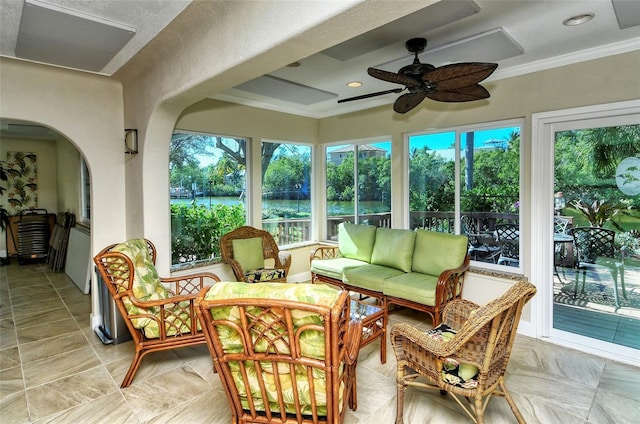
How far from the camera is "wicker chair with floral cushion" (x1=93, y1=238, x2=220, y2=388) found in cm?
263

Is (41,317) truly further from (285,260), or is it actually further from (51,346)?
(285,260)

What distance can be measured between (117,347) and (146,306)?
1128 mm

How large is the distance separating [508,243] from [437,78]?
88.6 inches

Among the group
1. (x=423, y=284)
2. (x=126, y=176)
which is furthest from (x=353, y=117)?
(x=126, y=176)

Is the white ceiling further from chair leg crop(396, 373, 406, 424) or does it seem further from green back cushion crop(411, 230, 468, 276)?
chair leg crop(396, 373, 406, 424)

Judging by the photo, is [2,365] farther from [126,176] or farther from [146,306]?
[126,176]

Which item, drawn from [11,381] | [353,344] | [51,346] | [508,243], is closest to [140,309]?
[11,381]

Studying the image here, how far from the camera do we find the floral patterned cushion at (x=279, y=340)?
5.32 ft

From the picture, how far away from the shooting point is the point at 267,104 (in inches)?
195

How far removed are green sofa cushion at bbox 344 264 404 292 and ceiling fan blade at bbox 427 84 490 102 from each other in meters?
1.97

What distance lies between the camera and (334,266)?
4.51m

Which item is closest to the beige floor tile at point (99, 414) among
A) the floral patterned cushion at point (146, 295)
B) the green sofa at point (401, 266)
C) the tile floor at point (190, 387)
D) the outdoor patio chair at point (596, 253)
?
the tile floor at point (190, 387)

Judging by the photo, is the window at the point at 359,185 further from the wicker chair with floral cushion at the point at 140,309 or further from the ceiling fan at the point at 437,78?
the wicker chair with floral cushion at the point at 140,309

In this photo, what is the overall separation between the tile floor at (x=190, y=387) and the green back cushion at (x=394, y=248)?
1.22m
